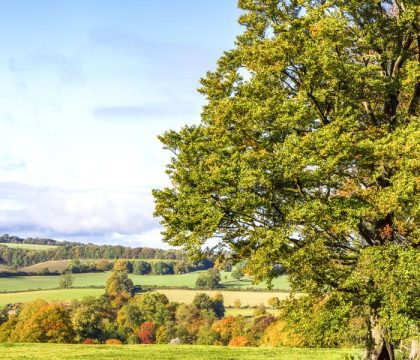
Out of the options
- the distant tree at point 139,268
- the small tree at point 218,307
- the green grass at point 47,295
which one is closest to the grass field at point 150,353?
the small tree at point 218,307

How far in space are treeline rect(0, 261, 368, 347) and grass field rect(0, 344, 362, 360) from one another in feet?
62.5

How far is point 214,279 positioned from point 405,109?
15150 cm

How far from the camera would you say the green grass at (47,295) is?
447ft

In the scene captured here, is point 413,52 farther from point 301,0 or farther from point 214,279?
point 214,279

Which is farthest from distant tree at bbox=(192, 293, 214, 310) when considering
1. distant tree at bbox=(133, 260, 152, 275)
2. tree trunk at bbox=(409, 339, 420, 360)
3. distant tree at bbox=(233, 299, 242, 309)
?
tree trunk at bbox=(409, 339, 420, 360)

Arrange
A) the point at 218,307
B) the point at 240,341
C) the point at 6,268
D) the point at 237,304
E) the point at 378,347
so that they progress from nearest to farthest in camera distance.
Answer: the point at 378,347
the point at 240,341
the point at 218,307
the point at 237,304
the point at 6,268

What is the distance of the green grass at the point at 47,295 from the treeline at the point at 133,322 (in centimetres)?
784

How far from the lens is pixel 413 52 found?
76.8 feet

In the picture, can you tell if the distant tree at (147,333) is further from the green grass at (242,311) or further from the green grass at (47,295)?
the green grass at (47,295)

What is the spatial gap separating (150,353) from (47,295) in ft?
390

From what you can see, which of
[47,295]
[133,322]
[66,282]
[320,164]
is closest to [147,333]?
[133,322]

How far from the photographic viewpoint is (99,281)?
178 m

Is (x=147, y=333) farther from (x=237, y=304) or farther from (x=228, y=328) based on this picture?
(x=237, y=304)

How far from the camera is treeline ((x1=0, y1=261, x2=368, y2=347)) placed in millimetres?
82625
